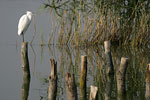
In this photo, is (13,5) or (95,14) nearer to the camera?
(95,14)

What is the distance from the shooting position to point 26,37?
22.9m

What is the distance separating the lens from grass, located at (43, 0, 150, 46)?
15.8m

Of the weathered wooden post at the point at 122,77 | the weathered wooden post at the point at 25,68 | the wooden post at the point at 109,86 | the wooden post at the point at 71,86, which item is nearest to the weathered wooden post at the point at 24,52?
the weathered wooden post at the point at 25,68

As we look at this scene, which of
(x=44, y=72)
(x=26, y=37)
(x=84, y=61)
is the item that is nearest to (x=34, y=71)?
(x=44, y=72)

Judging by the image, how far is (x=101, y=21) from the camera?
15656 millimetres

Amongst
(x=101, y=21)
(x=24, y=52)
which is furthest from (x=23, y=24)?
(x=24, y=52)

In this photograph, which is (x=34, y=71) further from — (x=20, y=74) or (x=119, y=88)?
(x=119, y=88)

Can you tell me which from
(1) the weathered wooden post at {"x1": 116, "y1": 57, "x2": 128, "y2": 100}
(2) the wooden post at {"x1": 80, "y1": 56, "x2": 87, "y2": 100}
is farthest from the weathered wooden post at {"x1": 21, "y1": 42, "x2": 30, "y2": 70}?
(1) the weathered wooden post at {"x1": 116, "y1": 57, "x2": 128, "y2": 100}

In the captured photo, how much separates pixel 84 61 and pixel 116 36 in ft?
26.4

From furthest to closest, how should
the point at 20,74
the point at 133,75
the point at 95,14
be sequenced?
Answer: the point at 95,14
the point at 20,74
the point at 133,75

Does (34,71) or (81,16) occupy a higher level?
(81,16)

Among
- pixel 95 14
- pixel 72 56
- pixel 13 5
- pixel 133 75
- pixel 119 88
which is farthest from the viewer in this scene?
pixel 13 5

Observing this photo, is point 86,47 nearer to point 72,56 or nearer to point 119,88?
point 72,56

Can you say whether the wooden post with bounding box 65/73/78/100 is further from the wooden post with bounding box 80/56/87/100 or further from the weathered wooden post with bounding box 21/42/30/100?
the weathered wooden post with bounding box 21/42/30/100
